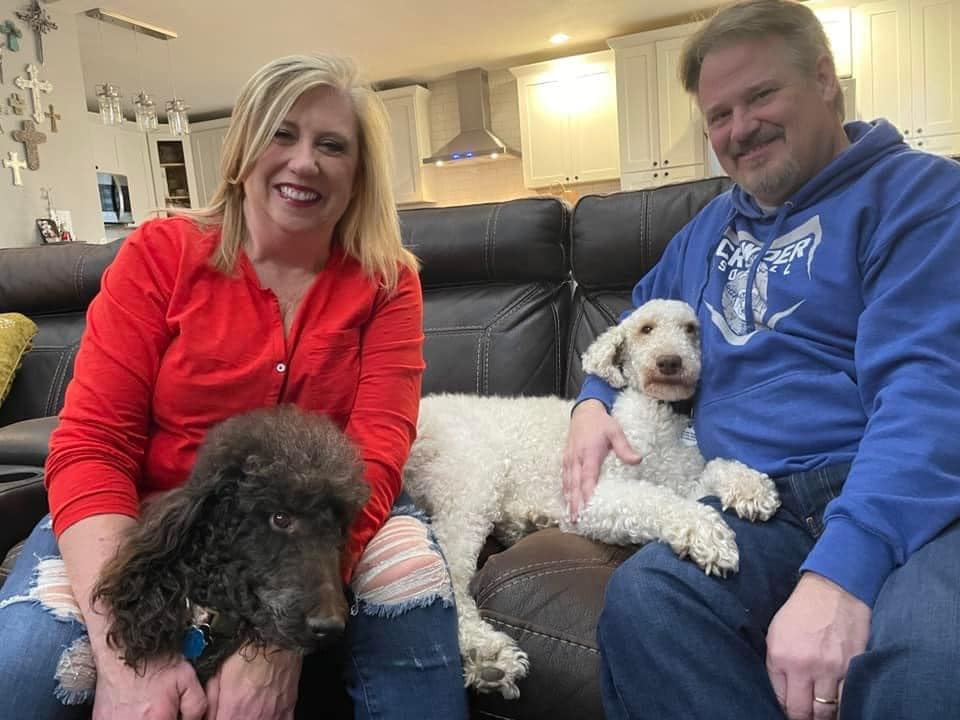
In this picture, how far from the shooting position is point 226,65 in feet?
22.5

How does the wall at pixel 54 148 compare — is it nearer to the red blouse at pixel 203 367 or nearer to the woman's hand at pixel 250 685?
the red blouse at pixel 203 367

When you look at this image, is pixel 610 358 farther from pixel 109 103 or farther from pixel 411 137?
pixel 411 137

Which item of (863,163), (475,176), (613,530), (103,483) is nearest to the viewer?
(103,483)

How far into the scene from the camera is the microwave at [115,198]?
25.0 ft

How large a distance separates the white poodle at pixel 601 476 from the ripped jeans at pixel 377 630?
147 mm

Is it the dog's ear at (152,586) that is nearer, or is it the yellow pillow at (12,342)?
the dog's ear at (152,586)

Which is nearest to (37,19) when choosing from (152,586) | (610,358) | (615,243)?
(615,243)

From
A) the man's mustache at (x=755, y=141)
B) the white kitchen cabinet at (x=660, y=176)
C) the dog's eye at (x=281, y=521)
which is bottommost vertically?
the dog's eye at (x=281, y=521)

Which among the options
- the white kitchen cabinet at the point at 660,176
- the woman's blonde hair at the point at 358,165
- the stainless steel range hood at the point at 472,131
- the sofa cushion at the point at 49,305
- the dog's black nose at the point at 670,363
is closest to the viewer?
the woman's blonde hair at the point at 358,165

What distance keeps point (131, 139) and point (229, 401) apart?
7986 millimetres

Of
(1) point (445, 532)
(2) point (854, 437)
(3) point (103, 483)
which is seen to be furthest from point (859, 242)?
(3) point (103, 483)

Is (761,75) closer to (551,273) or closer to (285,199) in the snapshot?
(285,199)

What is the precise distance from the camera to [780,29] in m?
1.37

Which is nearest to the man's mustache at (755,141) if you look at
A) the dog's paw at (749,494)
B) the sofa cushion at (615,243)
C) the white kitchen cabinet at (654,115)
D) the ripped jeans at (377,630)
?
the dog's paw at (749,494)
